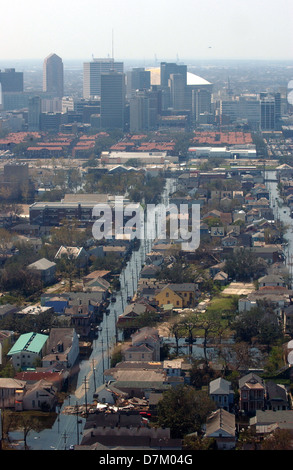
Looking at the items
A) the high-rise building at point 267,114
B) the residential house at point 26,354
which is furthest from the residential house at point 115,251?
the high-rise building at point 267,114

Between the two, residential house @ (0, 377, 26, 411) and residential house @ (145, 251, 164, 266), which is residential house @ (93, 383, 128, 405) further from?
residential house @ (145, 251, 164, 266)

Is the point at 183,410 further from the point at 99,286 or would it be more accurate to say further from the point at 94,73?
the point at 94,73

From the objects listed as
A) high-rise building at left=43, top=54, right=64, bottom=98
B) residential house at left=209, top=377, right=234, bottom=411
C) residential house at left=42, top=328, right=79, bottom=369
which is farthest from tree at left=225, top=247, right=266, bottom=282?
high-rise building at left=43, top=54, right=64, bottom=98

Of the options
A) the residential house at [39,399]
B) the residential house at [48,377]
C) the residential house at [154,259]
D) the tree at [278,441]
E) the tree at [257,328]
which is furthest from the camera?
the residential house at [154,259]

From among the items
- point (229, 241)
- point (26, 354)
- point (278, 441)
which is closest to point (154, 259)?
point (229, 241)

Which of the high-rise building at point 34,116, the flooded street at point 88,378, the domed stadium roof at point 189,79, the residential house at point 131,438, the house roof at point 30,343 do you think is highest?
the domed stadium roof at point 189,79

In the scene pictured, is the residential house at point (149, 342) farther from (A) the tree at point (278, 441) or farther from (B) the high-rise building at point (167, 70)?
(B) the high-rise building at point (167, 70)

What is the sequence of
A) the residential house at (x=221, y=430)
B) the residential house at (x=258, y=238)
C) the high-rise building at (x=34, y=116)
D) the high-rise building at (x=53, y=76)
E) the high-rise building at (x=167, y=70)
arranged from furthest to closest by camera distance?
the high-rise building at (x=53, y=76) < the high-rise building at (x=167, y=70) < the high-rise building at (x=34, y=116) < the residential house at (x=258, y=238) < the residential house at (x=221, y=430)
